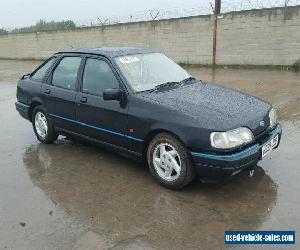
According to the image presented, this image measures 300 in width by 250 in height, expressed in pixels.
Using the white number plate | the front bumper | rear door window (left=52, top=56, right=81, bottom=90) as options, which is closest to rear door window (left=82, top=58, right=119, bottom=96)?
rear door window (left=52, top=56, right=81, bottom=90)

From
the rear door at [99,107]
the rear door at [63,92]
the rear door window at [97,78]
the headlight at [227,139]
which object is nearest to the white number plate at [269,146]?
the headlight at [227,139]

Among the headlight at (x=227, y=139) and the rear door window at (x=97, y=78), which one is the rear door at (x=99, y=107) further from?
the headlight at (x=227, y=139)

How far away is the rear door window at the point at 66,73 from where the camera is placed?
5.80m

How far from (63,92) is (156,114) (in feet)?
6.35

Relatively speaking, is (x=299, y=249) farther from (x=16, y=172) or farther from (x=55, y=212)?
(x=16, y=172)

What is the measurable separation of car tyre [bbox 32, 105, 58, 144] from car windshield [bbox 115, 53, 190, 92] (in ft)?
6.04

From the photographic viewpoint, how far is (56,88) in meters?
6.08

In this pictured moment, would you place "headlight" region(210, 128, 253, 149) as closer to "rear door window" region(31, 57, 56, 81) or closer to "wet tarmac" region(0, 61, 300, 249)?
"wet tarmac" region(0, 61, 300, 249)

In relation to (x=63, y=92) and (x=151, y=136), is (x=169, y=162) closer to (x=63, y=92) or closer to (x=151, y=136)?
(x=151, y=136)

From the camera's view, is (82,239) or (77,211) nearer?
(82,239)

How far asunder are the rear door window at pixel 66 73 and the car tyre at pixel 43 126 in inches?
24.4

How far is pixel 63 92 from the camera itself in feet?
19.3

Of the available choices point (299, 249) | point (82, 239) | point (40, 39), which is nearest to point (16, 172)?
point (82, 239)

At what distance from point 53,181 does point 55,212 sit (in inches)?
35.4
